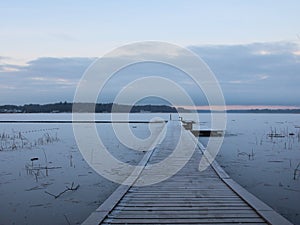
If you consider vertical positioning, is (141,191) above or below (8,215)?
Answer: above

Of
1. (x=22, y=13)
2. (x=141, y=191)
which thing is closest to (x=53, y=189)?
(x=141, y=191)

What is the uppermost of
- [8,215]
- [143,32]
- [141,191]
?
[143,32]

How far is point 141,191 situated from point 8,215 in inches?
72.5

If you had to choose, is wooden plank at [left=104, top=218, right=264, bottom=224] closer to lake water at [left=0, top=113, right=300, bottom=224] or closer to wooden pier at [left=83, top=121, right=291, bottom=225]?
wooden pier at [left=83, top=121, right=291, bottom=225]

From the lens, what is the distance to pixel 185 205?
168 inches

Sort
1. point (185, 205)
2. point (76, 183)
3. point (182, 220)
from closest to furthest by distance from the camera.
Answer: point (182, 220)
point (185, 205)
point (76, 183)

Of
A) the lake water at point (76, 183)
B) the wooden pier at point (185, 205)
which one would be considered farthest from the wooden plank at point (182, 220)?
the lake water at point (76, 183)

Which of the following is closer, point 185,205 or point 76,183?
point 185,205

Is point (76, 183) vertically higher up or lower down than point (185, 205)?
lower down

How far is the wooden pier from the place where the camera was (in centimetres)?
369

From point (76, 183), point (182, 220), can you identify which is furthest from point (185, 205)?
point (76, 183)

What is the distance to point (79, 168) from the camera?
8.95 m

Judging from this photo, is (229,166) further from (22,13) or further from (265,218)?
(22,13)

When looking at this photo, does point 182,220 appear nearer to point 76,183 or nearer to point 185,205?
point 185,205
